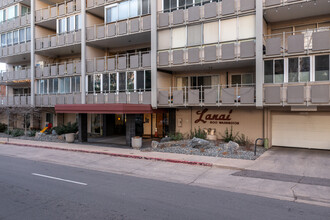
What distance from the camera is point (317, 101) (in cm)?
1361

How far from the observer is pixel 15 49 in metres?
27.9

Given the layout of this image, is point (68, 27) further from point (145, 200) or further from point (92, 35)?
point (145, 200)

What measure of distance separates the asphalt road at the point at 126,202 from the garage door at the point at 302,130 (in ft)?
35.0

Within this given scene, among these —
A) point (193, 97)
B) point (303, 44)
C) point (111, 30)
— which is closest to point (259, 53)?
point (303, 44)

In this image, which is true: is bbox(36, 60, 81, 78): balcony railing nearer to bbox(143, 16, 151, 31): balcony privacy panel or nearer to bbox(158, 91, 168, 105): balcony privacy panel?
bbox(143, 16, 151, 31): balcony privacy panel

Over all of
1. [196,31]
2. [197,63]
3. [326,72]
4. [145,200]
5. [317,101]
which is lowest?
[145,200]

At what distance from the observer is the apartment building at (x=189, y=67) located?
14750 mm

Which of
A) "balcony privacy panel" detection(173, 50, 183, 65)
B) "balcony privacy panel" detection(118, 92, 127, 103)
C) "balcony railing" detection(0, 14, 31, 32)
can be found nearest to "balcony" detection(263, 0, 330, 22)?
"balcony privacy panel" detection(173, 50, 183, 65)

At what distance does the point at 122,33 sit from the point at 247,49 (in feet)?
32.6

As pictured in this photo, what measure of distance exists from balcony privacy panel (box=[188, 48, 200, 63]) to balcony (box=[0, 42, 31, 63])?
1869 centimetres

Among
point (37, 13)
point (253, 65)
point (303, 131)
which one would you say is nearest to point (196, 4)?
point (253, 65)

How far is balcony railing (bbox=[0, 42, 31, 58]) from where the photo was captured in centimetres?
2683

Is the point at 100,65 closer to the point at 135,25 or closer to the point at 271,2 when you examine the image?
the point at 135,25

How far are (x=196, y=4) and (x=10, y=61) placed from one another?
25.5 metres
